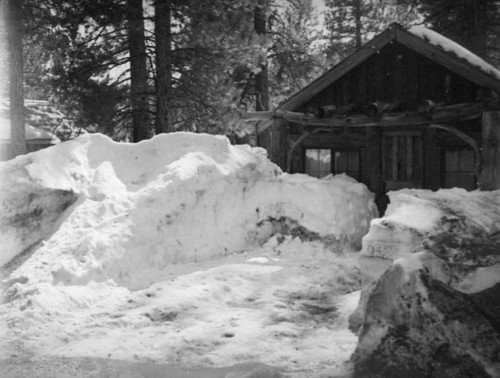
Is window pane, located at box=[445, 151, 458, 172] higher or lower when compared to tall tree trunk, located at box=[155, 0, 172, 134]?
lower

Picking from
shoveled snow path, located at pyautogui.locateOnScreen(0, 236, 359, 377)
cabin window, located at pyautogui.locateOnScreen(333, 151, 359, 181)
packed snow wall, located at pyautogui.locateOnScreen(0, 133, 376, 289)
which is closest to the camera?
shoveled snow path, located at pyautogui.locateOnScreen(0, 236, 359, 377)

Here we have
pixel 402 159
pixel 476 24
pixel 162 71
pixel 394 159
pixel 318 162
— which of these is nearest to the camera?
pixel 402 159

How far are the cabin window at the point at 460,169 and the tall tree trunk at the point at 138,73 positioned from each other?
815 cm

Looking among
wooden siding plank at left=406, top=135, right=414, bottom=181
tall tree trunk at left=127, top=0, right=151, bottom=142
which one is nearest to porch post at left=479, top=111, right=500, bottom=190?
wooden siding plank at left=406, top=135, right=414, bottom=181

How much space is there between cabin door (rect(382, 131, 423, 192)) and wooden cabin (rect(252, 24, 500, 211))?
0.03 m

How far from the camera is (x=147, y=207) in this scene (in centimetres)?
867

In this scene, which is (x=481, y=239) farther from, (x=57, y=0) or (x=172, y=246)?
(x=57, y=0)

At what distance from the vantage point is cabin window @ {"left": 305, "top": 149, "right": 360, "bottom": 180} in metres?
15.0

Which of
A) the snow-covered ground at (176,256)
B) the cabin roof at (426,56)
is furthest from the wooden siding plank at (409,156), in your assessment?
the snow-covered ground at (176,256)

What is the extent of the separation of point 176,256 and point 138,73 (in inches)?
299

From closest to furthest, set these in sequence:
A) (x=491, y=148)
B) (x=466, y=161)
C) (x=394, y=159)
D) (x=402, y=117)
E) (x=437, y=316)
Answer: (x=437, y=316) < (x=491, y=148) < (x=402, y=117) < (x=466, y=161) < (x=394, y=159)

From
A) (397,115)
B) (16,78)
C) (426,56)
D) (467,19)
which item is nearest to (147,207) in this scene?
(397,115)

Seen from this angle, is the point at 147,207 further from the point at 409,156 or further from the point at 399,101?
the point at 409,156

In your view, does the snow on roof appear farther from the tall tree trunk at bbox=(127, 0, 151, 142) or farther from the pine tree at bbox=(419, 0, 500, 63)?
the pine tree at bbox=(419, 0, 500, 63)
